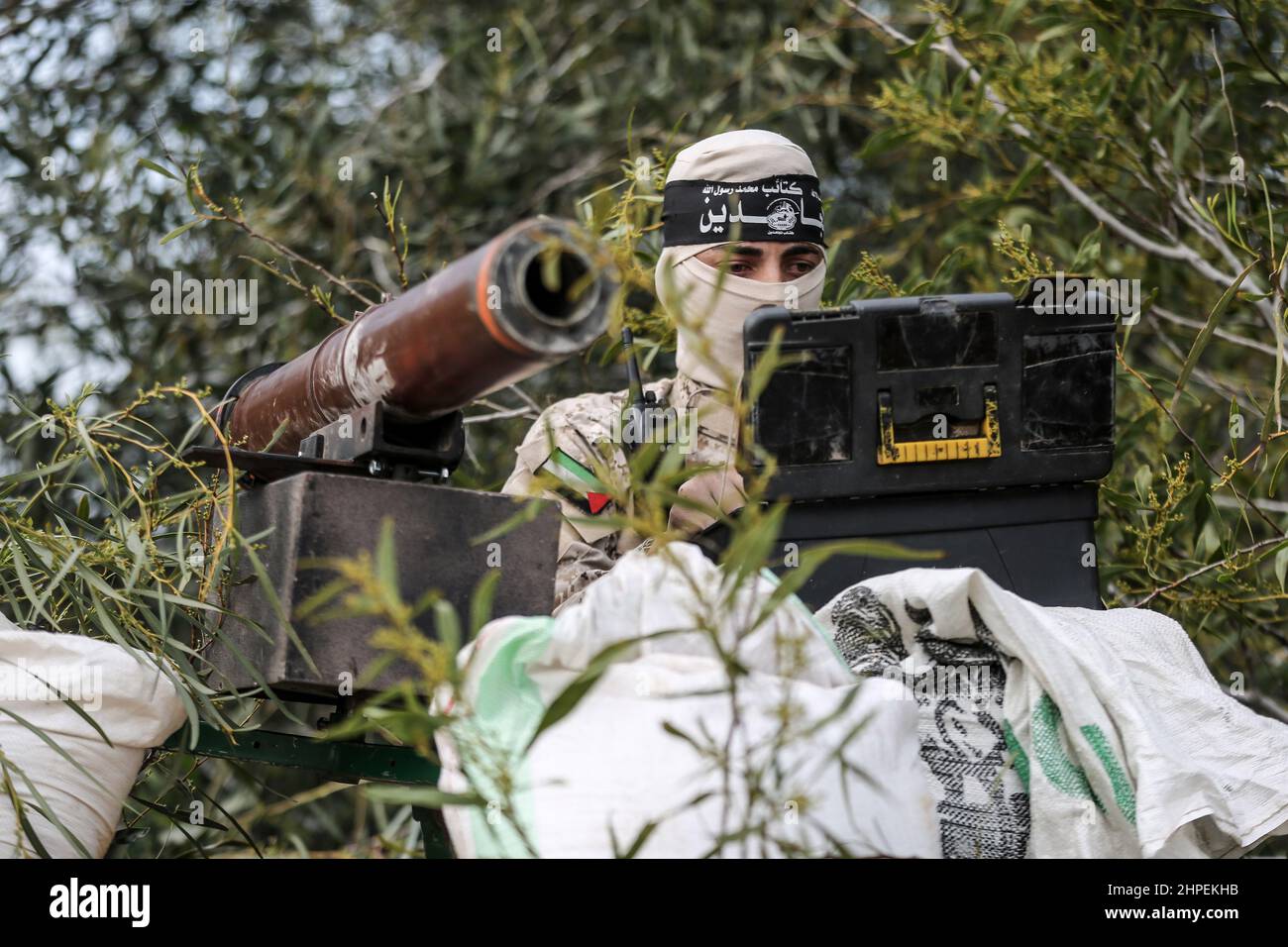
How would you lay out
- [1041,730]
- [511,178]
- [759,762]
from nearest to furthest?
A: [759,762], [1041,730], [511,178]

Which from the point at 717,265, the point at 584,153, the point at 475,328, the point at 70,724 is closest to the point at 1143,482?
the point at 717,265

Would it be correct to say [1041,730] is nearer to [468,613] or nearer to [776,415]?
[776,415]

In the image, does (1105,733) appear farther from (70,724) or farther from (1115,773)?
(70,724)

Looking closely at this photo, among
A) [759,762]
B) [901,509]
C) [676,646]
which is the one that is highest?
[901,509]

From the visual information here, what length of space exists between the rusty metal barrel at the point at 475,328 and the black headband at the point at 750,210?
2.93 ft

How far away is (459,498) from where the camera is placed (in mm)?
2035

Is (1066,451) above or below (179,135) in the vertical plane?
below

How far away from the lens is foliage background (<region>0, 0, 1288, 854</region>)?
3.74 metres

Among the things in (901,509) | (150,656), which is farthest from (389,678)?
(901,509)

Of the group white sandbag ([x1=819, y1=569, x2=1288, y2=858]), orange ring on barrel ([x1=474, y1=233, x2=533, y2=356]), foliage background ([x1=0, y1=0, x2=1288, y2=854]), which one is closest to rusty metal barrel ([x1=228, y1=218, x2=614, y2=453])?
orange ring on barrel ([x1=474, y1=233, x2=533, y2=356])

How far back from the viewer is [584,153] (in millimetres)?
6195

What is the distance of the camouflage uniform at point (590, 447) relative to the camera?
2.59 metres

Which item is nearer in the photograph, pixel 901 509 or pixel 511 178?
pixel 901 509

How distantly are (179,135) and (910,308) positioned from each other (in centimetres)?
387
